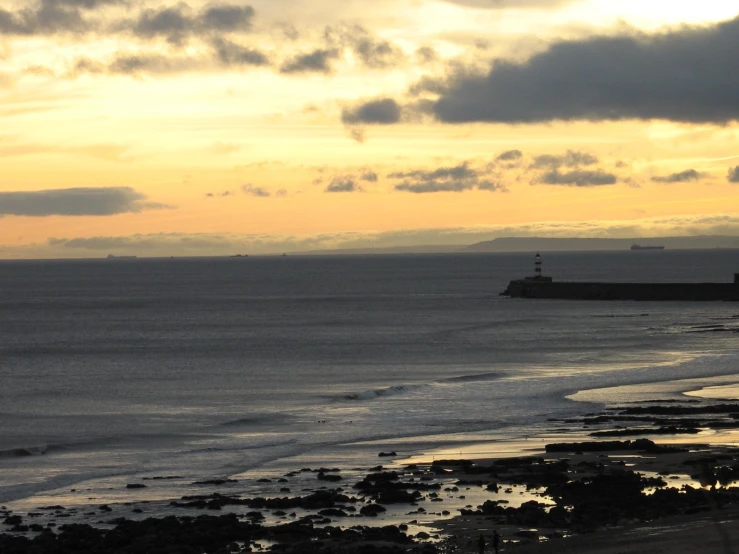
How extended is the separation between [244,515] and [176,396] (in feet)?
86.1

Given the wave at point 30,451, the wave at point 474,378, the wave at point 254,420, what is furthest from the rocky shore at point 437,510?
the wave at point 474,378

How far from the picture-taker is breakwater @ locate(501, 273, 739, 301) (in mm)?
119500

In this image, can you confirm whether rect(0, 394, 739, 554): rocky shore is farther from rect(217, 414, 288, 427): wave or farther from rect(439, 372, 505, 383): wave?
rect(439, 372, 505, 383): wave

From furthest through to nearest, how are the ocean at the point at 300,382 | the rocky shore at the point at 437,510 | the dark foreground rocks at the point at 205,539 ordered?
the ocean at the point at 300,382 < the rocky shore at the point at 437,510 < the dark foreground rocks at the point at 205,539

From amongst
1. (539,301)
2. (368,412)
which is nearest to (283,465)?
(368,412)

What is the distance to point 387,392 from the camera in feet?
157

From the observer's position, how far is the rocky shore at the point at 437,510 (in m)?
21.2

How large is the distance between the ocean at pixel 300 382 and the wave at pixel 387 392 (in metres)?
0.13

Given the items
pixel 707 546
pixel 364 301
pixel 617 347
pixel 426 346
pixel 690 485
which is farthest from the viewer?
pixel 364 301

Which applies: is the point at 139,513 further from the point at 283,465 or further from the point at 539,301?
the point at 539,301

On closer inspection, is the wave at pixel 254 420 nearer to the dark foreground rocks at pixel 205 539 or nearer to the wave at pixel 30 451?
the wave at pixel 30 451

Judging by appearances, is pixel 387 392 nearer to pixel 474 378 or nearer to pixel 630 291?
pixel 474 378

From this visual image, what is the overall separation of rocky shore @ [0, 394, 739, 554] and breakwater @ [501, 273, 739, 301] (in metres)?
92.5

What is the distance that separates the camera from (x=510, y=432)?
35.4 m
